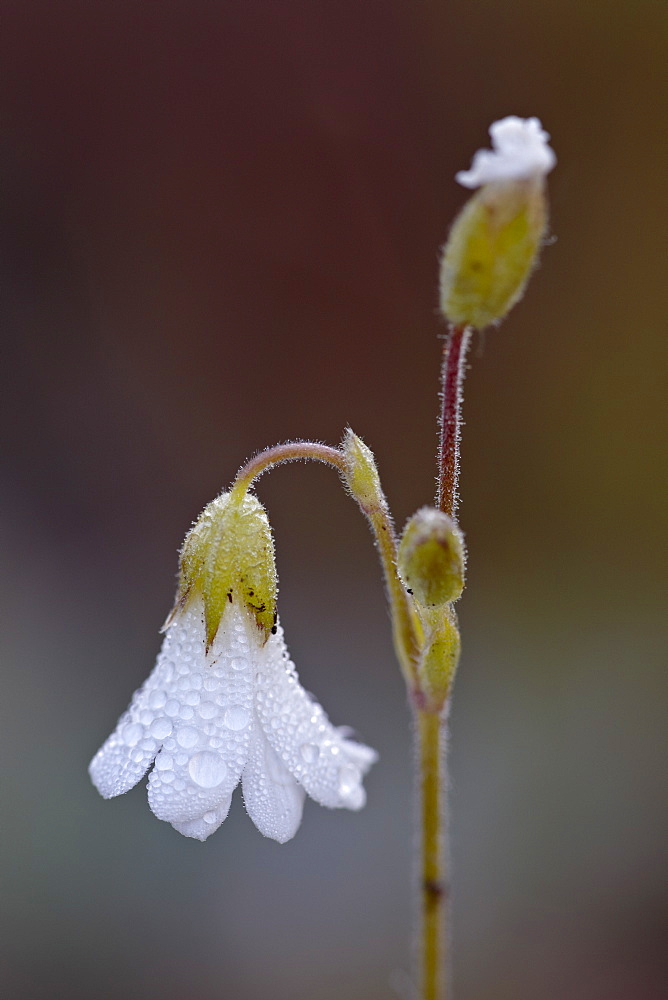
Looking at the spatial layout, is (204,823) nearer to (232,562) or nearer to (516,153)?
(232,562)

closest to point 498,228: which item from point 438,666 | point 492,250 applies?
point 492,250

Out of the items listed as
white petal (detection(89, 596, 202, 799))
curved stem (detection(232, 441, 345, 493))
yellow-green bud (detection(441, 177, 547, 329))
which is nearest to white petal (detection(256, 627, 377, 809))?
white petal (detection(89, 596, 202, 799))

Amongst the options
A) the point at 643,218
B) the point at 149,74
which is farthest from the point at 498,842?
the point at 149,74

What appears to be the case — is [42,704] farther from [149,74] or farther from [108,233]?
[149,74]

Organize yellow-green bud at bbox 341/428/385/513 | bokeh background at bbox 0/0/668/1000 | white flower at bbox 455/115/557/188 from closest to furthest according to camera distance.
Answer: white flower at bbox 455/115/557/188, yellow-green bud at bbox 341/428/385/513, bokeh background at bbox 0/0/668/1000

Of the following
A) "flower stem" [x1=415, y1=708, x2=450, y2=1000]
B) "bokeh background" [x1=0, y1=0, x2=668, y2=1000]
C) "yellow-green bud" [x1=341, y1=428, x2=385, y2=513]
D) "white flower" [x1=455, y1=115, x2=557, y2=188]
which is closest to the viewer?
"white flower" [x1=455, y1=115, x2=557, y2=188]

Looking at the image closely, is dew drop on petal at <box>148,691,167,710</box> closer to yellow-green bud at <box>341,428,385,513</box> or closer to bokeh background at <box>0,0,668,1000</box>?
yellow-green bud at <box>341,428,385,513</box>

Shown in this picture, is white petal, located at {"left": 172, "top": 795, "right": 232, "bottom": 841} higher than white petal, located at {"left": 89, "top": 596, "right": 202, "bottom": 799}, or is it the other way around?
white petal, located at {"left": 89, "top": 596, "right": 202, "bottom": 799}

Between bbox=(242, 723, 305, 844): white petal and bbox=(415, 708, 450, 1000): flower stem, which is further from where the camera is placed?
bbox=(242, 723, 305, 844): white petal
